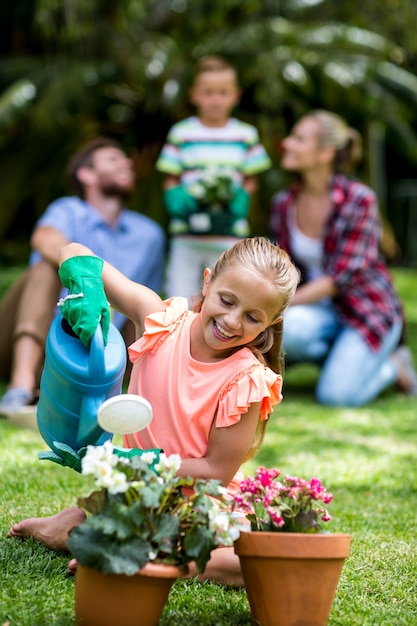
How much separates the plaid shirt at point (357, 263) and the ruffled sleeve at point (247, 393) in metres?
3.17

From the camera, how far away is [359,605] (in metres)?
2.38

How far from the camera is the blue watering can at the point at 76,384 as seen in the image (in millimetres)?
2217

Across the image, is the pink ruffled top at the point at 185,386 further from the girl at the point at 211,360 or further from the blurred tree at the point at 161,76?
the blurred tree at the point at 161,76

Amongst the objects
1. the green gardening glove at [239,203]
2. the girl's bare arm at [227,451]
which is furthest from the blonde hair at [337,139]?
the girl's bare arm at [227,451]

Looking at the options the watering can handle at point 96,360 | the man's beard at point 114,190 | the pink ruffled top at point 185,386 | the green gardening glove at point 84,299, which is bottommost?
the man's beard at point 114,190

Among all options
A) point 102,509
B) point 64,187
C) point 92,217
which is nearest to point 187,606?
point 102,509

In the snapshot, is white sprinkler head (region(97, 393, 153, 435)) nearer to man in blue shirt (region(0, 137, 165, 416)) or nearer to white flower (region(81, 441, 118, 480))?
white flower (region(81, 441, 118, 480))

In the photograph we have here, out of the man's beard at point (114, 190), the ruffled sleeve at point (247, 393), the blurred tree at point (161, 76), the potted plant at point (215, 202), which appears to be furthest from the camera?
the blurred tree at point (161, 76)

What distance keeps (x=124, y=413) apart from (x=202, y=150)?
3725 mm

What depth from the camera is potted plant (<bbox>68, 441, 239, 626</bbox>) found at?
1960mm

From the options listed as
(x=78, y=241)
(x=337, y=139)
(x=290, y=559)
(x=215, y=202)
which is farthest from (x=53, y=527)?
(x=337, y=139)

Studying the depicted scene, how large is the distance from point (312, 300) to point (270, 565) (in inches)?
139

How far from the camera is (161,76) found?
825 centimetres

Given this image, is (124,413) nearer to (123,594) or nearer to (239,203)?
(123,594)
